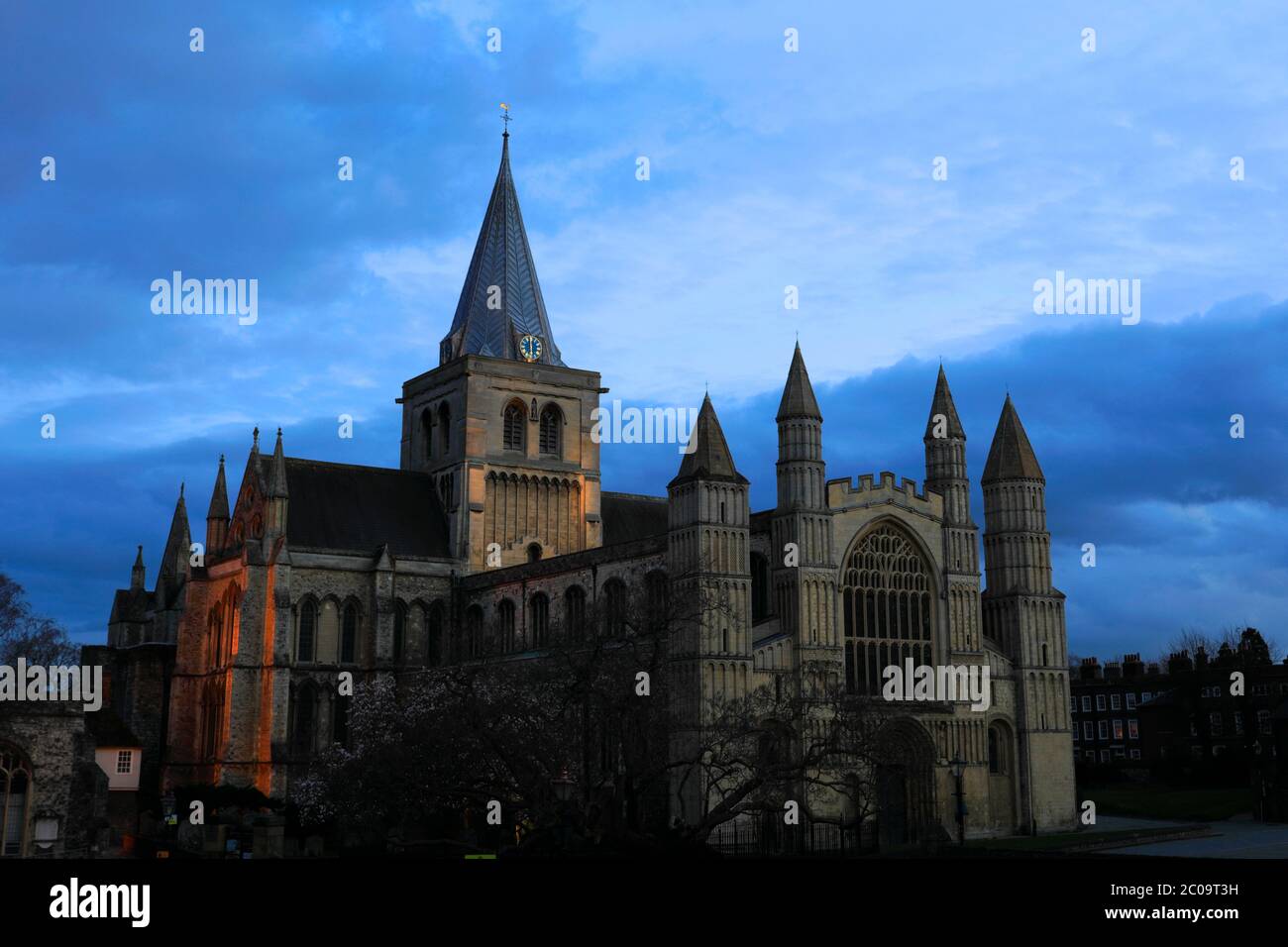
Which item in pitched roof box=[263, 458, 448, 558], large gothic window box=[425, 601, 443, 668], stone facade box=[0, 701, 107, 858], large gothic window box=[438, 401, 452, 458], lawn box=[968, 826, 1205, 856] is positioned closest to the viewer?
stone facade box=[0, 701, 107, 858]

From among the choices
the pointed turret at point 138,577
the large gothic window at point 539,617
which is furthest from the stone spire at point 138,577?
the large gothic window at point 539,617

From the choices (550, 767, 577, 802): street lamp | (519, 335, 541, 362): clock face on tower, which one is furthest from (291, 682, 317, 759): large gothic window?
(550, 767, 577, 802): street lamp

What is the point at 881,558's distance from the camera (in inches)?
2467

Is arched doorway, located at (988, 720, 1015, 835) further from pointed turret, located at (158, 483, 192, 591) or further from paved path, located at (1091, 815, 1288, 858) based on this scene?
pointed turret, located at (158, 483, 192, 591)

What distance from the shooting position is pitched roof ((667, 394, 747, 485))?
57.8 meters

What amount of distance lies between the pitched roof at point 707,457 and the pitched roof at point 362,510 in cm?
2214

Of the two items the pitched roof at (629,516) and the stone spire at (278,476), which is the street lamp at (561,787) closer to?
the stone spire at (278,476)

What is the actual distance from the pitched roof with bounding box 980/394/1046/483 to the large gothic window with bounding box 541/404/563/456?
80.9 feet

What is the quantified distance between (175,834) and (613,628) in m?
20.0

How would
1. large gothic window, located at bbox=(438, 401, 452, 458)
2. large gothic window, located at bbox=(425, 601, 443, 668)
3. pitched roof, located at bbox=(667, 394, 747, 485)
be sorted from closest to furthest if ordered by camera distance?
pitched roof, located at bbox=(667, 394, 747, 485) → large gothic window, located at bbox=(425, 601, 443, 668) → large gothic window, located at bbox=(438, 401, 452, 458)

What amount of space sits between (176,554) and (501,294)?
2441cm

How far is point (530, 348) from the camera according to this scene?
83.1 metres

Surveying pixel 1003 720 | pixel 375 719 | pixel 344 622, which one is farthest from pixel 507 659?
pixel 1003 720
